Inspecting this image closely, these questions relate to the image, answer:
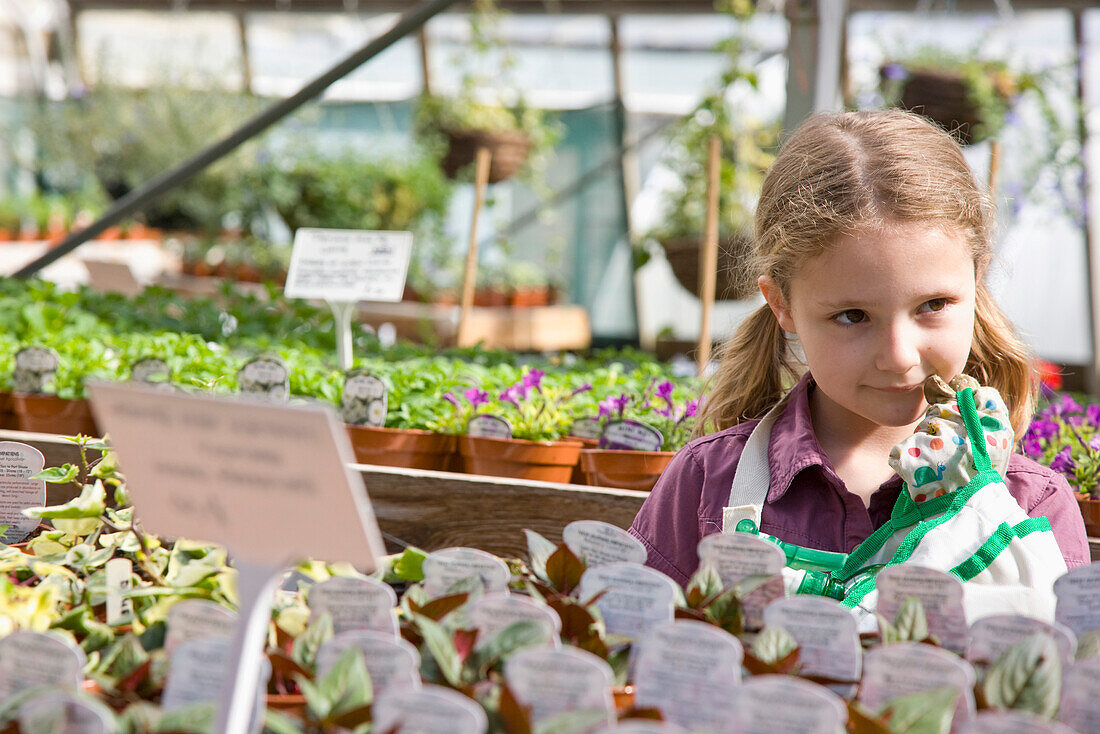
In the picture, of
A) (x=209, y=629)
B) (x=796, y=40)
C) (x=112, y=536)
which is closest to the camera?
(x=209, y=629)

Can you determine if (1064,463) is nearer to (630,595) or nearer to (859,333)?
(859,333)

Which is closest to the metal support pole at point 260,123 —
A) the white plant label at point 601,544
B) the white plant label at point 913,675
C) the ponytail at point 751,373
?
the ponytail at point 751,373

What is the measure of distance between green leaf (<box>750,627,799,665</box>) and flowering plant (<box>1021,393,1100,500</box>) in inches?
34.7

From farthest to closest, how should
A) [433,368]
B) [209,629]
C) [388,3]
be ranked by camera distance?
[388,3]
[433,368]
[209,629]

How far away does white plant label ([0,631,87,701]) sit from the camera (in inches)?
26.8

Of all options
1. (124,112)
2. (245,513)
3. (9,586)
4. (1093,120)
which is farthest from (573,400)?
(124,112)

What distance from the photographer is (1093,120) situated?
440cm

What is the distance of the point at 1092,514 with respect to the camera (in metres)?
1.42

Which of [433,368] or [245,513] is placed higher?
[245,513]

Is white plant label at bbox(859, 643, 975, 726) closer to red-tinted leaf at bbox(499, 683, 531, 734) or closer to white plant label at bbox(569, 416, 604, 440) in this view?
red-tinted leaf at bbox(499, 683, 531, 734)

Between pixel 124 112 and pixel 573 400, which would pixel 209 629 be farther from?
pixel 124 112

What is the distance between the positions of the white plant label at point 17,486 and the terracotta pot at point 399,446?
643 millimetres

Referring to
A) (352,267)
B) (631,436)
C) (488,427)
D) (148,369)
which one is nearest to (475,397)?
(488,427)

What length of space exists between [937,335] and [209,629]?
738 millimetres
